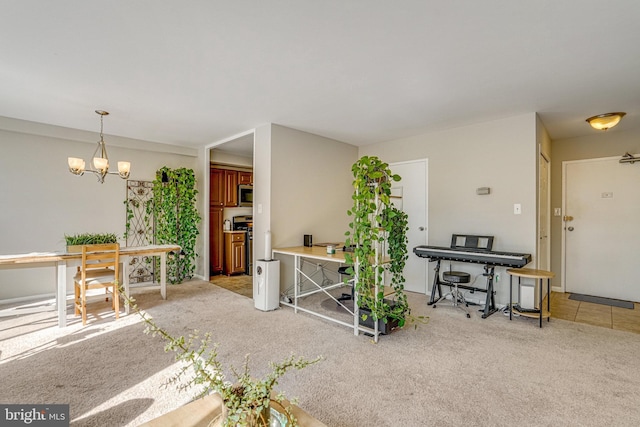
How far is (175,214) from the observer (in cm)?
508

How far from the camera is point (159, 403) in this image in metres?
1.88

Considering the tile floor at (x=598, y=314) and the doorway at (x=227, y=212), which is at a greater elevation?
the doorway at (x=227, y=212)

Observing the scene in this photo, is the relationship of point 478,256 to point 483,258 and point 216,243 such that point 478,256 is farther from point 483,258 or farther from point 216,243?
point 216,243

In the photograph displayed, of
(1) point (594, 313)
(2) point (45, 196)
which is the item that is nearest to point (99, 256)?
(2) point (45, 196)

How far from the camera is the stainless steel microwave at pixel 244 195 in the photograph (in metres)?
6.14

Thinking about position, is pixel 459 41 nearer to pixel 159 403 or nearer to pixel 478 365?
pixel 478 365

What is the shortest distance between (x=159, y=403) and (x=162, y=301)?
7.97 ft

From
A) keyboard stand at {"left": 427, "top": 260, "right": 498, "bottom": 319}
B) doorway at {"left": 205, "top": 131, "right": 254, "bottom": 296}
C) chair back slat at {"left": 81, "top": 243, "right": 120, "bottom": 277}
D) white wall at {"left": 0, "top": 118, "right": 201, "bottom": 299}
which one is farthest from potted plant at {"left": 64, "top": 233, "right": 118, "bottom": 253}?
keyboard stand at {"left": 427, "top": 260, "right": 498, "bottom": 319}

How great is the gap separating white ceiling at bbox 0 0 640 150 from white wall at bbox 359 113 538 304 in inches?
13.5

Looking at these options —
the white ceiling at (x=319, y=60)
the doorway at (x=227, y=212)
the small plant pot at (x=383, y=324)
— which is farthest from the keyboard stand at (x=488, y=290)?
the doorway at (x=227, y=212)

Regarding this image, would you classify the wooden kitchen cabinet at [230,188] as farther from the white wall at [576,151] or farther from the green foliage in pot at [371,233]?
the white wall at [576,151]

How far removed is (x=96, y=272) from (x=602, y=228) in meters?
6.72

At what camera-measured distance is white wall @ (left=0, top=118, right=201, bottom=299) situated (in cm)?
391

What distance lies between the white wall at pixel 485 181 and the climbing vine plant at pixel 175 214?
147 inches
